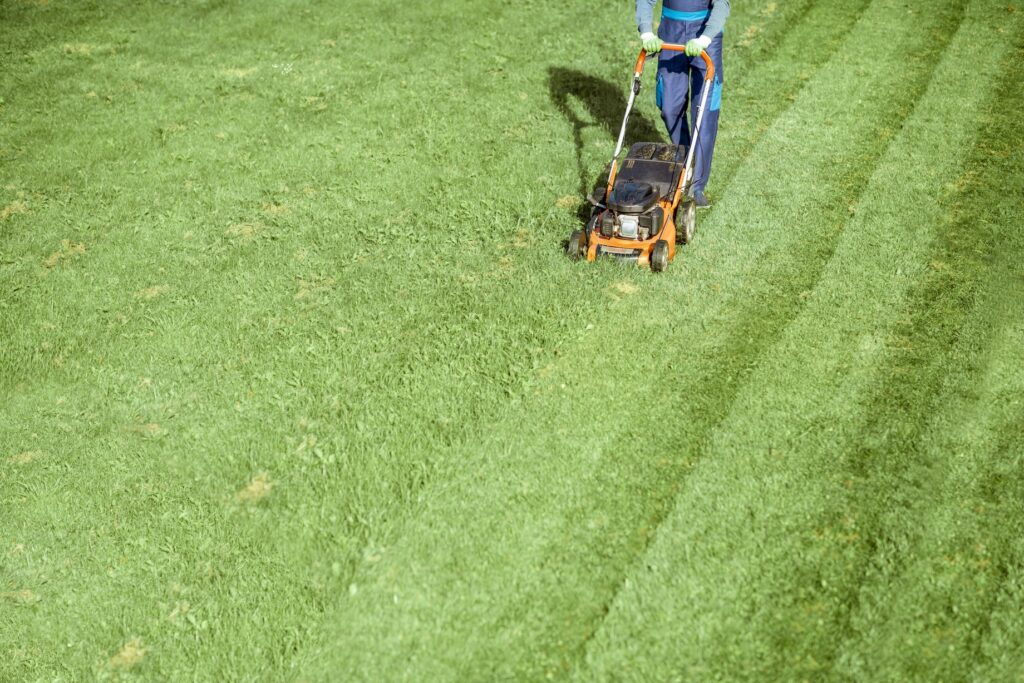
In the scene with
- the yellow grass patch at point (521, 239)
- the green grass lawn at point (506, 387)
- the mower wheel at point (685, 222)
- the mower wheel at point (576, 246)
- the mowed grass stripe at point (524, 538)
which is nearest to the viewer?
the mowed grass stripe at point (524, 538)

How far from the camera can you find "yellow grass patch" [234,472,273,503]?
5199mm

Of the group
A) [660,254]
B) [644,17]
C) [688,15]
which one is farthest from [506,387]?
[688,15]

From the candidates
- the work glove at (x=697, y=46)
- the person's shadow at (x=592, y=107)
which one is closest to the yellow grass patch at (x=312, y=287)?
the person's shadow at (x=592, y=107)

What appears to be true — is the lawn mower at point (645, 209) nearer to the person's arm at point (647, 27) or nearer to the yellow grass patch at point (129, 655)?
the person's arm at point (647, 27)

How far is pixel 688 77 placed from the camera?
7.46 metres

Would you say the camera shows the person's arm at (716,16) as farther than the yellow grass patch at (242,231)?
No

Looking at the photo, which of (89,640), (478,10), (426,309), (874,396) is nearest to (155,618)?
(89,640)

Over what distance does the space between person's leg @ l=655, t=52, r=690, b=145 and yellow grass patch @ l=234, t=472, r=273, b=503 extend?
14.0 ft

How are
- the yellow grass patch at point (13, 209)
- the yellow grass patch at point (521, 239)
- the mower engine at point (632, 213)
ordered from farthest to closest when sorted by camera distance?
1. the yellow grass patch at point (13, 209)
2. the yellow grass patch at point (521, 239)
3. the mower engine at point (632, 213)

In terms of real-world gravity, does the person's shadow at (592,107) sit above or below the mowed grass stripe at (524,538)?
below

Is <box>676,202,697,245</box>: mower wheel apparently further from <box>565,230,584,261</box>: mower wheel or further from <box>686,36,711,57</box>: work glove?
<box>686,36,711,57</box>: work glove

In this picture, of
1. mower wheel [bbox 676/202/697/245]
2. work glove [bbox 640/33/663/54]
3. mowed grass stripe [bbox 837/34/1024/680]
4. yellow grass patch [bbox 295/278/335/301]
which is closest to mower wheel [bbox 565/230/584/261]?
mower wheel [bbox 676/202/697/245]

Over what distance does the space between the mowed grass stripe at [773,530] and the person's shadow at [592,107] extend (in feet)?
8.55

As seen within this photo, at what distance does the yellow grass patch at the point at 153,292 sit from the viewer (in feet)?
23.0
